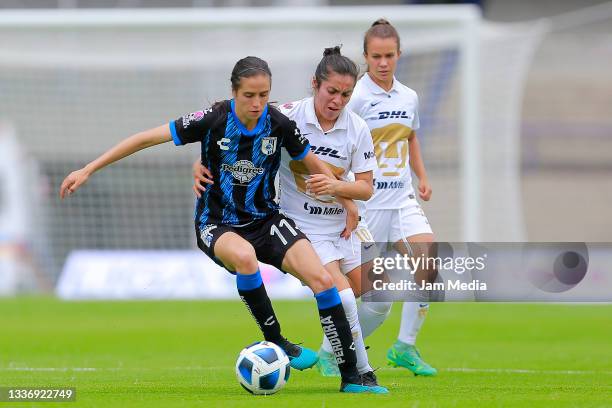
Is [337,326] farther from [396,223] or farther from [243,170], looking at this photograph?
[396,223]

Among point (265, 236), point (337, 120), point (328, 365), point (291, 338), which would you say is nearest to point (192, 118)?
point (265, 236)

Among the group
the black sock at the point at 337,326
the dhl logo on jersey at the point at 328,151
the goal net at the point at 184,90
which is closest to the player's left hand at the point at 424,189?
the dhl logo on jersey at the point at 328,151

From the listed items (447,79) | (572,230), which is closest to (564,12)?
(572,230)

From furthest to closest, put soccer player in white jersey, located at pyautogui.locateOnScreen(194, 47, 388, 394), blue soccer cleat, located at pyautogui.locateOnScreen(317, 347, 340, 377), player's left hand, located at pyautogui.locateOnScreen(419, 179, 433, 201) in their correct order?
player's left hand, located at pyautogui.locateOnScreen(419, 179, 433, 201), blue soccer cleat, located at pyautogui.locateOnScreen(317, 347, 340, 377), soccer player in white jersey, located at pyautogui.locateOnScreen(194, 47, 388, 394)

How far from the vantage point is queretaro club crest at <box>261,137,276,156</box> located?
7145mm

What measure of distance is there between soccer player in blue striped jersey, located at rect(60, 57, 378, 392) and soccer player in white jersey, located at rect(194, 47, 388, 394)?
0.59 ft

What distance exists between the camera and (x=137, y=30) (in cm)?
1642

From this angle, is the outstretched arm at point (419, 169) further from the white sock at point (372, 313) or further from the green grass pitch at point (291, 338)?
the green grass pitch at point (291, 338)

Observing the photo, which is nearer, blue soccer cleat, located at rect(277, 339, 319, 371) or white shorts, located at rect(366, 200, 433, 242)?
blue soccer cleat, located at rect(277, 339, 319, 371)

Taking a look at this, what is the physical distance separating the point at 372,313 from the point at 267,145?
1.90 metres

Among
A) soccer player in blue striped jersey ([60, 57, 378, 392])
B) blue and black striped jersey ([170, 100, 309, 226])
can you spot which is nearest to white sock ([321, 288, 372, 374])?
soccer player in blue striped jersey ([60, 57, 378, 392])

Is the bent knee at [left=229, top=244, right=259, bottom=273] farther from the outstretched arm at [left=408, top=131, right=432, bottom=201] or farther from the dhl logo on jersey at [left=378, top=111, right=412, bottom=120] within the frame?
the outstretched arm at [left=408, top=131, right=432, bottom=201]

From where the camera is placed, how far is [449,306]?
18.8m

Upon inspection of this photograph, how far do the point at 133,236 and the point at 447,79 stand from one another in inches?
224
